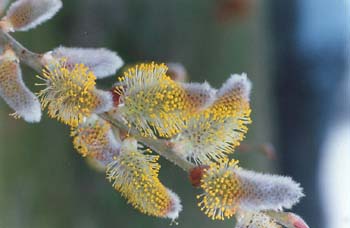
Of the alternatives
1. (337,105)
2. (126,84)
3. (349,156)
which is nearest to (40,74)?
(126,84)

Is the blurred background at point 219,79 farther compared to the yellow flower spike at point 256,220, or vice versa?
the blurred background at point 219,79

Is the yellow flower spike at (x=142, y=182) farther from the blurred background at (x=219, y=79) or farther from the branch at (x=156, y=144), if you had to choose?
the blurred background at (x=219, y=79)

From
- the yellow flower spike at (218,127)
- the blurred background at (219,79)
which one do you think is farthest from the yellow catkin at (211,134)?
the blurred background at (219,79)

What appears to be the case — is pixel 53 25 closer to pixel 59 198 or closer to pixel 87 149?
pixel 59 198

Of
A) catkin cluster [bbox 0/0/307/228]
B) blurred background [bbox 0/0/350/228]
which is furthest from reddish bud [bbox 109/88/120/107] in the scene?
blurred background [bbox 0/0/350/228]

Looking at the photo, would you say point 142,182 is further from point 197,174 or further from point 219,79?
point 219,79

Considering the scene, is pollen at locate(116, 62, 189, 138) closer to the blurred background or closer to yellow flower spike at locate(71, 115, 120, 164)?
yellow flower spike at locate(71, 115, 120, 164)
